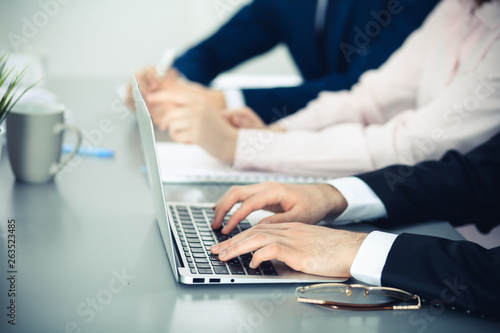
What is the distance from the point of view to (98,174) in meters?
1.14

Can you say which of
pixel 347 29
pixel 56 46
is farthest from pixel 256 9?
pixel 56 46

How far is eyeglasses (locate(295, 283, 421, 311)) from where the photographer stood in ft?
2.34

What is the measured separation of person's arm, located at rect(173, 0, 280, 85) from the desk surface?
1.12 m

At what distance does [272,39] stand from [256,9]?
0.45 feet

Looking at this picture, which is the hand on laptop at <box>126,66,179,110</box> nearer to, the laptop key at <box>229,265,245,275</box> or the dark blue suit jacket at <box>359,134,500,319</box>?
the dark blue suit jacket at <box>359,134,500,319</box>

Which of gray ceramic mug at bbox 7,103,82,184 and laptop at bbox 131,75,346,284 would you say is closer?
laptop at bbox 131,75,346,284

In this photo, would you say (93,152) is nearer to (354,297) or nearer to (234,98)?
(234,98)

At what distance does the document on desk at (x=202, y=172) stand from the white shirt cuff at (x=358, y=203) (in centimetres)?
18

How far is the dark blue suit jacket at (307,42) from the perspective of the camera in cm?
180

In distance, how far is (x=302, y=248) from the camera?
79cm

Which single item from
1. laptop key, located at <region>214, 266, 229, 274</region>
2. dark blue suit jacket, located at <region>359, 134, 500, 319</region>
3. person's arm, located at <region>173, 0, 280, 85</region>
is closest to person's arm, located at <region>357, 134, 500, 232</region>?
dark blue suit jacket, located at <region>359, 134, 500, 319</region>

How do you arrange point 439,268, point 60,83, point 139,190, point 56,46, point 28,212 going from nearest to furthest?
1. point 439,268
2. point 28,212
3. point 139,190
4. point 60,83
5. point 56,46

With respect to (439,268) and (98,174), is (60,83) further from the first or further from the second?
(439,268)

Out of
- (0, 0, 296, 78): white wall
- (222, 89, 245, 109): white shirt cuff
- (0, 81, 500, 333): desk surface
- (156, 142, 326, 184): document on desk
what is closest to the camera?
(0, 81, 500, 333): desk surface
